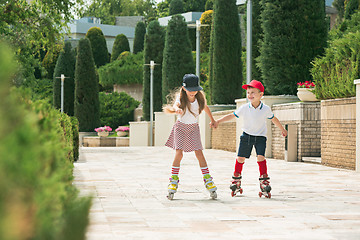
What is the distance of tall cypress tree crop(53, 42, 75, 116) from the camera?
5122cm

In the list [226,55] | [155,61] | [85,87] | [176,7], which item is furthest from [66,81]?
[176,7]

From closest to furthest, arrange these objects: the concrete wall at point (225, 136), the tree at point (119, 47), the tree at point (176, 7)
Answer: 1. the concrete wall at point (225, 136)
2. the tree at point (119, 47)
3. the tree at point (176, 7)

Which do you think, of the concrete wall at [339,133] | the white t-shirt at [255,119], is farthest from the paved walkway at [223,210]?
the concrete wall at [339,133]

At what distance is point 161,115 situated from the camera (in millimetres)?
35500

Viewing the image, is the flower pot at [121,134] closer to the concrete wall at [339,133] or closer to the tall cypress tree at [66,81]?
the tall cypress tree at [66,81]

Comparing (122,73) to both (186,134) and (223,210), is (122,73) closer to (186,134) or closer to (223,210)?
(186,134)

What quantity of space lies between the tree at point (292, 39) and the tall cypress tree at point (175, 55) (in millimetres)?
16947

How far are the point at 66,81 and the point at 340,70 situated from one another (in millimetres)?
41807

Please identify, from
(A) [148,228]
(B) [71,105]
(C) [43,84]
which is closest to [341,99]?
(A) [148,228]

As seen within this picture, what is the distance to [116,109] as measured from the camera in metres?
51.0

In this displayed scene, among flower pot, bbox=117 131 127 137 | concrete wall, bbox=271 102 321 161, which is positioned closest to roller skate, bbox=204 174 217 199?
concrete wall, bbox=271 102 321 161

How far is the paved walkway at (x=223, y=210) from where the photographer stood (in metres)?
4.79

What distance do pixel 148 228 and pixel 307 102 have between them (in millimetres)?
10777

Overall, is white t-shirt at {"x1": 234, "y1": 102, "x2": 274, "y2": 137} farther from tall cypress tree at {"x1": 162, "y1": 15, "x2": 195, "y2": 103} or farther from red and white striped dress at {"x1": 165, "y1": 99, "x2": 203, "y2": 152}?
tall cypress tree at {"x1": 162, "y1": 15, "x2": 195, "y2": 103}
